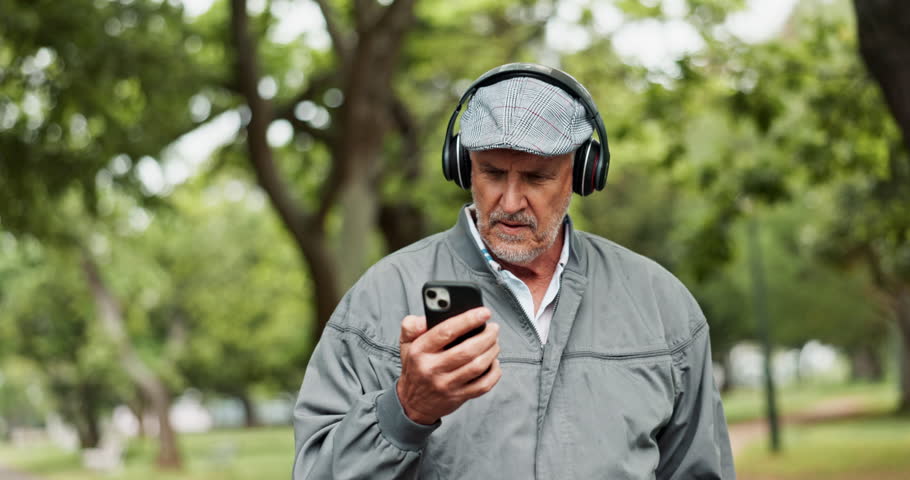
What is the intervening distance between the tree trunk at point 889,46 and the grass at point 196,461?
22367 millimetres

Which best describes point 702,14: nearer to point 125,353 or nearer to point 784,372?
point 125,353

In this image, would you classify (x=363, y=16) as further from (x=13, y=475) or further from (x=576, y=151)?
(x=13, y=475)

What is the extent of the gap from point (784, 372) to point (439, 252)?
9565 cm

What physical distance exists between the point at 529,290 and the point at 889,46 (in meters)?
5.01

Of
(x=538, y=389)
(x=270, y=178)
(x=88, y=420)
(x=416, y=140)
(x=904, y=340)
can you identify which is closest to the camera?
(x=538, y=389)

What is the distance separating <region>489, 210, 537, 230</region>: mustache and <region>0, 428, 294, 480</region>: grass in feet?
84.4

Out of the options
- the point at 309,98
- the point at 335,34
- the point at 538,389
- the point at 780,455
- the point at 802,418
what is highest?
the point at 335,34

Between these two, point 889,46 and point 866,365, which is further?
point 866,365

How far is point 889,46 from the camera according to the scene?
266 inches

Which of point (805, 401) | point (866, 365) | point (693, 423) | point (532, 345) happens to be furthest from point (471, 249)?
point (866, 365)

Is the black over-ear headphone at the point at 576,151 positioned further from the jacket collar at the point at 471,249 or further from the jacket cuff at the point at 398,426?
the jacket cuff at the point at 398,426

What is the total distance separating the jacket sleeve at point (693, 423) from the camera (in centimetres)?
256

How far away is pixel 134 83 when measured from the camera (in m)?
9.84

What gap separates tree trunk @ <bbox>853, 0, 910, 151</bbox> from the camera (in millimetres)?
6625
